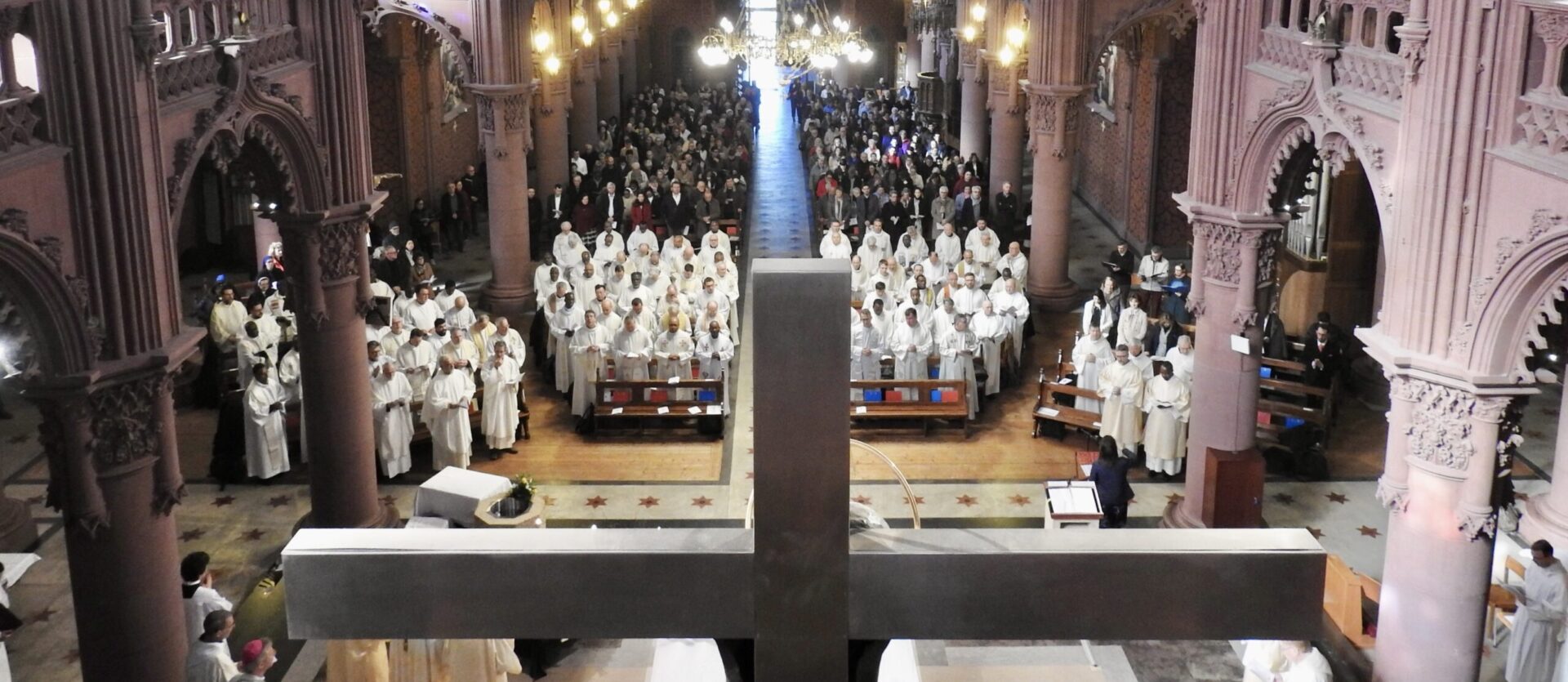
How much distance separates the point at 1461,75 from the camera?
33.0ft

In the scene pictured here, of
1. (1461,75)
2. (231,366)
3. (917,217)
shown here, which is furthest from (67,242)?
(917,217)

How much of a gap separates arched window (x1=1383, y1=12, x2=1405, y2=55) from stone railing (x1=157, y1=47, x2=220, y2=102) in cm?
918

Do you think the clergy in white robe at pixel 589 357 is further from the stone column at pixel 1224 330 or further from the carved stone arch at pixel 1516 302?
the carved stone arch at pixel 1516 302

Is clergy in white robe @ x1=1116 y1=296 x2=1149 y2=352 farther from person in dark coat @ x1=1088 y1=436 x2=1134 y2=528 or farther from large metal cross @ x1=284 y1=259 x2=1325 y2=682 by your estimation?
large metal cross @ x1=284 y1=259 x2=1325 y2=682

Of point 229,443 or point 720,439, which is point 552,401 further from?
point 229,443

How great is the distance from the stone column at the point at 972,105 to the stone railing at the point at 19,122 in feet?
83.6

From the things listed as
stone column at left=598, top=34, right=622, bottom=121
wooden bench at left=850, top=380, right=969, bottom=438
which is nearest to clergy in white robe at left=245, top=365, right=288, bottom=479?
wooden bench at left=850, top=380, right=969, bottom=438

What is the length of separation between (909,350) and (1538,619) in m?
9.49

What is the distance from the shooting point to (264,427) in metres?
17.1

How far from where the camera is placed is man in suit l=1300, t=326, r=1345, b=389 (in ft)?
61.2

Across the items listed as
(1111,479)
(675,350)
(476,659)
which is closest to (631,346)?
(675,350)

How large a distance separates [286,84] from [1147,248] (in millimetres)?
18675

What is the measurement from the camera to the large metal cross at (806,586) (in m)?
2.95

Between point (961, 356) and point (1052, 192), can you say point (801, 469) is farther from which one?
point (1052, 192)
